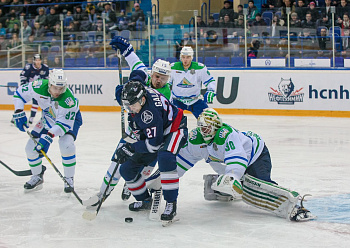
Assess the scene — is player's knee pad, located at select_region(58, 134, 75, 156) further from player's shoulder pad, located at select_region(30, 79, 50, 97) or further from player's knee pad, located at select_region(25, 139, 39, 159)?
player's shoulder pad, located at select_region(30, 79, 50, 97)

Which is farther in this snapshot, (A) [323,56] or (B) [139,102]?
(A) [323,56]

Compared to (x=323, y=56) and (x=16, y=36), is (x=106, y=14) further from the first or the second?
(x=323, y=56)

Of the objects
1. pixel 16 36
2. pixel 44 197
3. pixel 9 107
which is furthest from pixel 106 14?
pixel 44 197

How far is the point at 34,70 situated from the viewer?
10117 mm

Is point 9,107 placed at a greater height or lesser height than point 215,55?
lesser

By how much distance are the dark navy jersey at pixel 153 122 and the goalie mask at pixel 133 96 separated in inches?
2.2

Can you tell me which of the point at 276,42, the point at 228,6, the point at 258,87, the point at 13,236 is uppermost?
the point at 228,6

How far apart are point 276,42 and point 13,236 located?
7213 mm

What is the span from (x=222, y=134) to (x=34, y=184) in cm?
200

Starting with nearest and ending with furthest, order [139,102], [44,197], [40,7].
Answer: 1. [139,102]
2. [44,197]
3. [40,7]

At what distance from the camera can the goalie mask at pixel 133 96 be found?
12.8 feet

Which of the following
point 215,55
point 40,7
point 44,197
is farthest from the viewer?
point 40,7

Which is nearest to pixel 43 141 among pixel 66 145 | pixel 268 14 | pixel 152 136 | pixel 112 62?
pixel 66 145

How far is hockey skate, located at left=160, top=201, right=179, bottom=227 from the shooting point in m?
4.07
